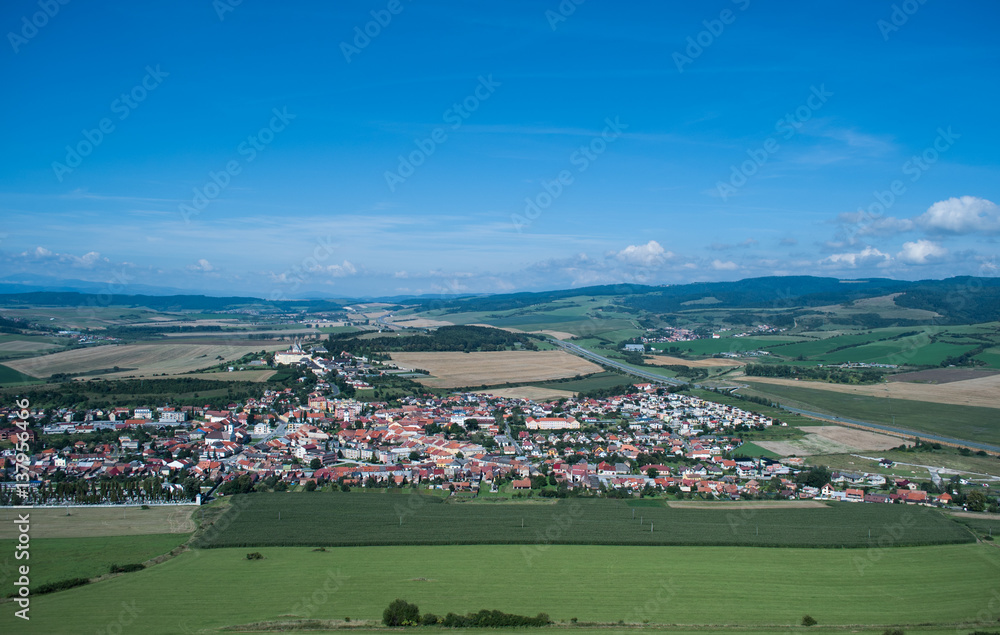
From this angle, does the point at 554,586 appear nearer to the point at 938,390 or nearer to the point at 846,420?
the point at 846,420

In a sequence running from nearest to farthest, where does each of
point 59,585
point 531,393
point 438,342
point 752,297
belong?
point 59,585, point 531,393, point 438,342, point 752,297

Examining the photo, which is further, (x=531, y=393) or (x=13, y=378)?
(x=531, y=393)

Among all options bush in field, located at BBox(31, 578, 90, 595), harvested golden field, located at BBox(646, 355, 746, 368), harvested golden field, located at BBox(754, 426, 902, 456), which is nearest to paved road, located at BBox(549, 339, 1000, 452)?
harvested golden field, located at BBox(754, 426, 902, 456)

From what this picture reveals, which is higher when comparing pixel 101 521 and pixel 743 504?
pixel 101 521

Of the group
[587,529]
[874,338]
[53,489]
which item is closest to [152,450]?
[53,489]

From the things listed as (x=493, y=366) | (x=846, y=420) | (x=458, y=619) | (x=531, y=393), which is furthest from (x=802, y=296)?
(x=458, y=619)

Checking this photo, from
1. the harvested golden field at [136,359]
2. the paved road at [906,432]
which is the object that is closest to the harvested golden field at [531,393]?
the paved road at [906,432]

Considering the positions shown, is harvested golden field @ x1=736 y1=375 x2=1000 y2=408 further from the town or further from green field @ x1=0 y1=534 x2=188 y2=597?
green field @ x1=0 y1=534 x2=188 y2=597

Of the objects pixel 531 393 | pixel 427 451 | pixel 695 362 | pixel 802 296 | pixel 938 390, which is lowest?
pixel 427 451
